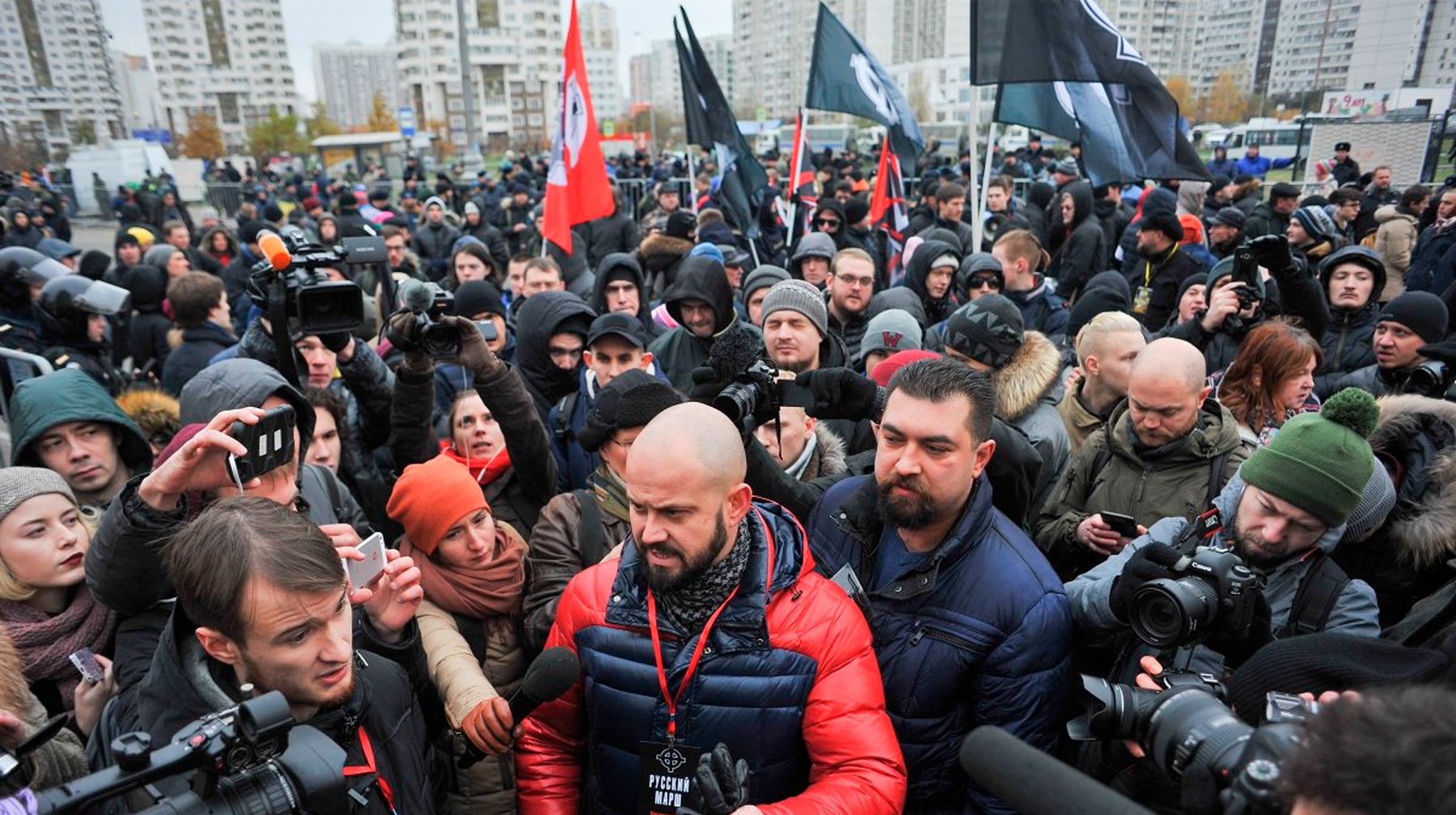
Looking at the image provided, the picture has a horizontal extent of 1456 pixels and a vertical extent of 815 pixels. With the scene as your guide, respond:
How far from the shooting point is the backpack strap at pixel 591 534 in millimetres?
3008

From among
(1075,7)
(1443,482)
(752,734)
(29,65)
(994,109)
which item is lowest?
(752,734)

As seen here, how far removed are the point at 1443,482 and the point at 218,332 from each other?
20.7 ft

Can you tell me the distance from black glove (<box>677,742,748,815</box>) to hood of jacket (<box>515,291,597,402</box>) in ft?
10.8

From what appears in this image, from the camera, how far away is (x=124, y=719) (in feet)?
6.79

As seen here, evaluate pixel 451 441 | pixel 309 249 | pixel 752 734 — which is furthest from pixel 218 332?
pixel 752 734

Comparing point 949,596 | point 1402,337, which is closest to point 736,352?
point 949,596

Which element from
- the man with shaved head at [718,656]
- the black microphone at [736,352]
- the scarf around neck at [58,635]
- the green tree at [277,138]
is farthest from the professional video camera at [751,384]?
the green tree at [277,138]

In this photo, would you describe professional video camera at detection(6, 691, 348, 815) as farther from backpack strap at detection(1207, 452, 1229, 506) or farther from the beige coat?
backpack strap at detection(1207, 452, 1229, 506)

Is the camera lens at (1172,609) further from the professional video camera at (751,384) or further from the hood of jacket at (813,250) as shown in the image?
the hood of jacket at (813,250)

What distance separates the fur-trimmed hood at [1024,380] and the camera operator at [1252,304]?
93 centimetres

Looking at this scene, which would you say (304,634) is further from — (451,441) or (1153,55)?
(1153,55)

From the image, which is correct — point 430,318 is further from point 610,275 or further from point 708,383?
point 610,275

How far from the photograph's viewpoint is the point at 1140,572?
217 cm

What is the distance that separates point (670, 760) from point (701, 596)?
1.32 ft
